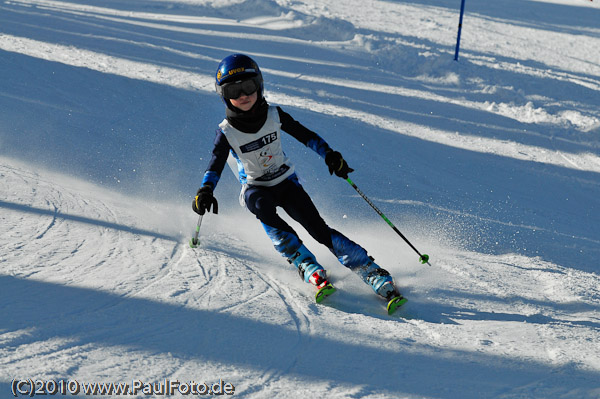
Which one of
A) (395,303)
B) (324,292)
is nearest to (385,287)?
(395,303)

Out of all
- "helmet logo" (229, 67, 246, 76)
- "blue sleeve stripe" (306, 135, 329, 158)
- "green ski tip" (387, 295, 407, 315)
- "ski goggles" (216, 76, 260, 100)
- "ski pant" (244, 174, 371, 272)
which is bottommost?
"green ski tip" (387, 295, 407, 315)

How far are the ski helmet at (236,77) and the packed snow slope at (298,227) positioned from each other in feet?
4.50

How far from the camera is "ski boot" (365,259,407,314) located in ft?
13.3

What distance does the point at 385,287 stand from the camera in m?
4.14

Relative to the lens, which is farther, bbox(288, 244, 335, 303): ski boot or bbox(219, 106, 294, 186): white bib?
bbox(219, 106, 294, 186): white bib

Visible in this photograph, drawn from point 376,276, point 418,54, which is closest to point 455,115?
point 418,54

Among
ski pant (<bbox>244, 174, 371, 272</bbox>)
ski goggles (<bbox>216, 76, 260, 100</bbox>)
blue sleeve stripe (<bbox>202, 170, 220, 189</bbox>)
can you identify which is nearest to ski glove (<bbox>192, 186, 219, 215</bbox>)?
blue sleeve stripe (<bbox>202, 170, 220, 189</bbox>)

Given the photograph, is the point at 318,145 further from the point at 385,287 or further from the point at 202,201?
the point at 385,287

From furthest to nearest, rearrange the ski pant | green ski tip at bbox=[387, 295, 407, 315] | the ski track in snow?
the ski pant → green ski tip at bbox=[387, 295, 407, 315] → the ski track in snow

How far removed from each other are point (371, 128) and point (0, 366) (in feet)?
22.0

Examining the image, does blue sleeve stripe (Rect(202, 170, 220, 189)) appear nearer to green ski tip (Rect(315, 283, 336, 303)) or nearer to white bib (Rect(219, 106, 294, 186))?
white bib (Rect(219, 106, 294, 186))

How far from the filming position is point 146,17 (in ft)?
45.3

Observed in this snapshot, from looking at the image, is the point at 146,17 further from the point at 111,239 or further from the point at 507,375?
the point at 507,375

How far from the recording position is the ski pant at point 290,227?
438 centimetres
